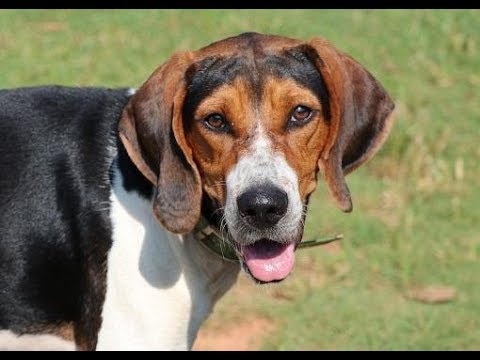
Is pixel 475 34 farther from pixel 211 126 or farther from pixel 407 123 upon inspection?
pixel 211 126

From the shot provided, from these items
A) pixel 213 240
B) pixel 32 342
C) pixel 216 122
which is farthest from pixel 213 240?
pixel 32 342

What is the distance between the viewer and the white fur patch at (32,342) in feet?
17.3

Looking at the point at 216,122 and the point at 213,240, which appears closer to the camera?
the point at 216,122

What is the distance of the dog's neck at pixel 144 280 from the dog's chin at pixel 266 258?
0.35 meters

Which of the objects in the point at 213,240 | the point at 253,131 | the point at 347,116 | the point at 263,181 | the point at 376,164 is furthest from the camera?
the point at 376,164

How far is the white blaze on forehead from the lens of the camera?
4.57 metres

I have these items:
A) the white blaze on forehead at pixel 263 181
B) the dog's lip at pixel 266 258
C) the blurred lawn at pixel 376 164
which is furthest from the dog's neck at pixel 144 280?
the blurred lawn at pixel 376 164

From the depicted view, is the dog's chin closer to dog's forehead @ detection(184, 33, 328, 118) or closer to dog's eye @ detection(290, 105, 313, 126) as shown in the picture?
dog's eye @ detection(290, 105, 313, 126)

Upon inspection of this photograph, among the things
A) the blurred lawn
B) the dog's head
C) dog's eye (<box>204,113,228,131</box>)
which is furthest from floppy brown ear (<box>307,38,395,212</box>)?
the blurred lawn

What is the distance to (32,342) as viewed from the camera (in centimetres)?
532

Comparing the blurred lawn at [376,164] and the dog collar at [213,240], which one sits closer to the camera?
the dog collar at [213,240]

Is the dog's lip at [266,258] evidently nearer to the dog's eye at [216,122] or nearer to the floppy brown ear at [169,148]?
the floppy brown ear at [169,148]

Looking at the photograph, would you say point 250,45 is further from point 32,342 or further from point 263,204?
point 32,342

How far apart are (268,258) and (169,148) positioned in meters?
0.57
